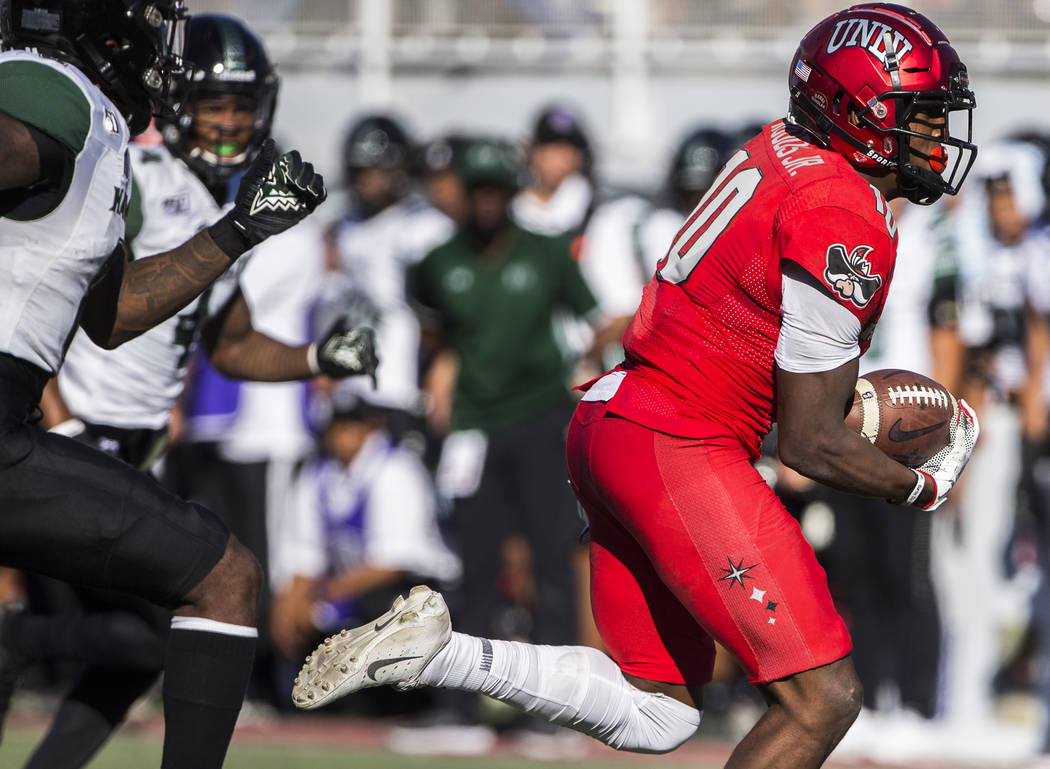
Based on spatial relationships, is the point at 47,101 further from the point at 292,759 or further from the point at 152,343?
the point at 292,759

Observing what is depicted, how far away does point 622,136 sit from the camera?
1123cm

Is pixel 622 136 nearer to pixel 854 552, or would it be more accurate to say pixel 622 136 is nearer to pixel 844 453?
pixel 854 552

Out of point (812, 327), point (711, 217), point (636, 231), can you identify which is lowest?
point (636, 231)

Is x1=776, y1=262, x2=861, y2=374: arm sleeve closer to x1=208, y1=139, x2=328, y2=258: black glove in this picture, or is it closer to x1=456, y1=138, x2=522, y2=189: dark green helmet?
x1=208, y1=139, x2=328, y2=258: black glove

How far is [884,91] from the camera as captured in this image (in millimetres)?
3684

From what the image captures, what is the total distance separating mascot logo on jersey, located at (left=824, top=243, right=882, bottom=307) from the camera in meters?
3.41

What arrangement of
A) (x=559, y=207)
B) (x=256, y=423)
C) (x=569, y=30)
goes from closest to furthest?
(x=256, y=423), (x=559, y=207), (x=569, y=30)

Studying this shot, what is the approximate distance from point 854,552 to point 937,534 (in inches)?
17.2

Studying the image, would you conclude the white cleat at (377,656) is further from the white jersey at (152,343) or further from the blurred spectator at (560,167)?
the blurred spectator at (560,167)

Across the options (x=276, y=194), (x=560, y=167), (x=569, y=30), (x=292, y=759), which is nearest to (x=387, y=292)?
(x=560, y=167)

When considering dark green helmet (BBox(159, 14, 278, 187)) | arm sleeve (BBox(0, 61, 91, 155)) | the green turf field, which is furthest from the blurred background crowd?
arm sleeve (BBox(0, 61, 91, 155))

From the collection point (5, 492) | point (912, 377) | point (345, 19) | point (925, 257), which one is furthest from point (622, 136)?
point (5, 492)

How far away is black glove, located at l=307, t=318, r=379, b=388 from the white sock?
962 millimetres

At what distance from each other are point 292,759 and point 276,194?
3.14 meters
